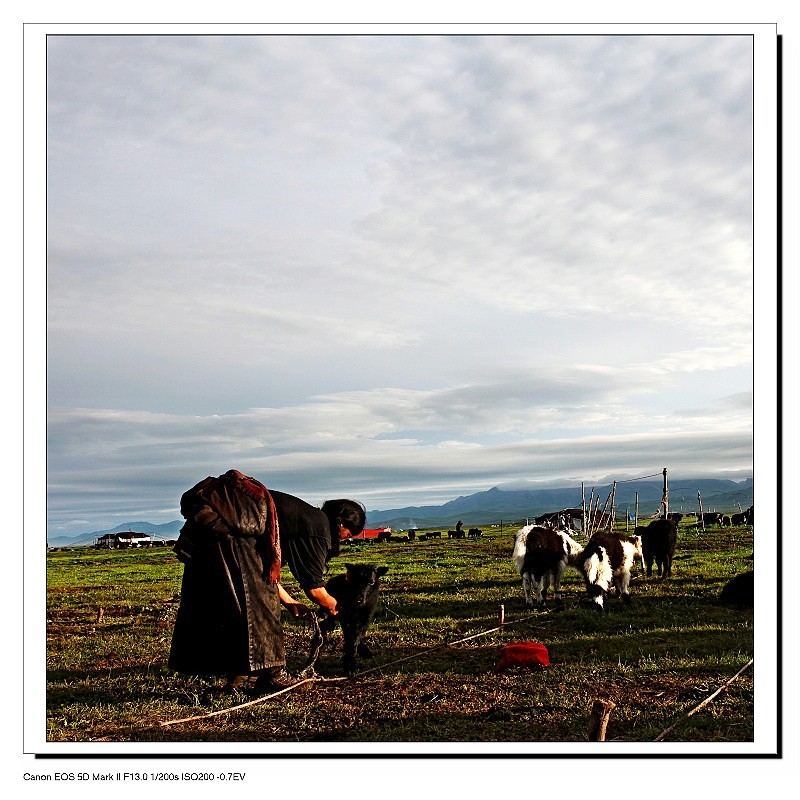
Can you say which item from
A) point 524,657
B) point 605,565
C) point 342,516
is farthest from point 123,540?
point 342,516

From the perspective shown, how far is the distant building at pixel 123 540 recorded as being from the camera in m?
47.1

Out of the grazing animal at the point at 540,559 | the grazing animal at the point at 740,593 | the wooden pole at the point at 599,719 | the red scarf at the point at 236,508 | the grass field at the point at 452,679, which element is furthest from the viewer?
the grazing animal at the point at 540,559

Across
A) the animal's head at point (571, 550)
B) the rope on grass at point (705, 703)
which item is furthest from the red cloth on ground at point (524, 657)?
the animal's head at point (571, 550)

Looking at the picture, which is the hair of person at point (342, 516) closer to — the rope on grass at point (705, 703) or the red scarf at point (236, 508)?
the red scarf at point (236, 508)

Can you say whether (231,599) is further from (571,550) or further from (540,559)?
(571,550)

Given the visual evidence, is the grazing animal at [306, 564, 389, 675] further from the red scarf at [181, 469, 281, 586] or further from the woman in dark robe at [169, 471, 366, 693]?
the red scarf at [181, 469, 281, 586]

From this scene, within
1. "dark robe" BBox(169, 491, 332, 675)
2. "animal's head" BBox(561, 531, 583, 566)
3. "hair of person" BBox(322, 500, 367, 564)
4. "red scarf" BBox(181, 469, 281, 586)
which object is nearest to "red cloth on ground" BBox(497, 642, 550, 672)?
"hair of person" BBox(322, 500, 367, 564)

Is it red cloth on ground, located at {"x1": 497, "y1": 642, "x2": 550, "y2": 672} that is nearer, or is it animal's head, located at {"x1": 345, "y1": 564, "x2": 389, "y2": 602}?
red cloth on ground, located at {"x1": 497, "y1": 642, "x2": 550, "y2": 672}

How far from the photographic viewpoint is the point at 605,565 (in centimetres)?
1199

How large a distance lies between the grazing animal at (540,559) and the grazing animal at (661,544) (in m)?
3.43

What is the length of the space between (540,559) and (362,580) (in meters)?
4.47

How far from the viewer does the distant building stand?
47125 millimetres

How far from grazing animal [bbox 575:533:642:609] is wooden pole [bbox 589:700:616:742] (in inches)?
244
